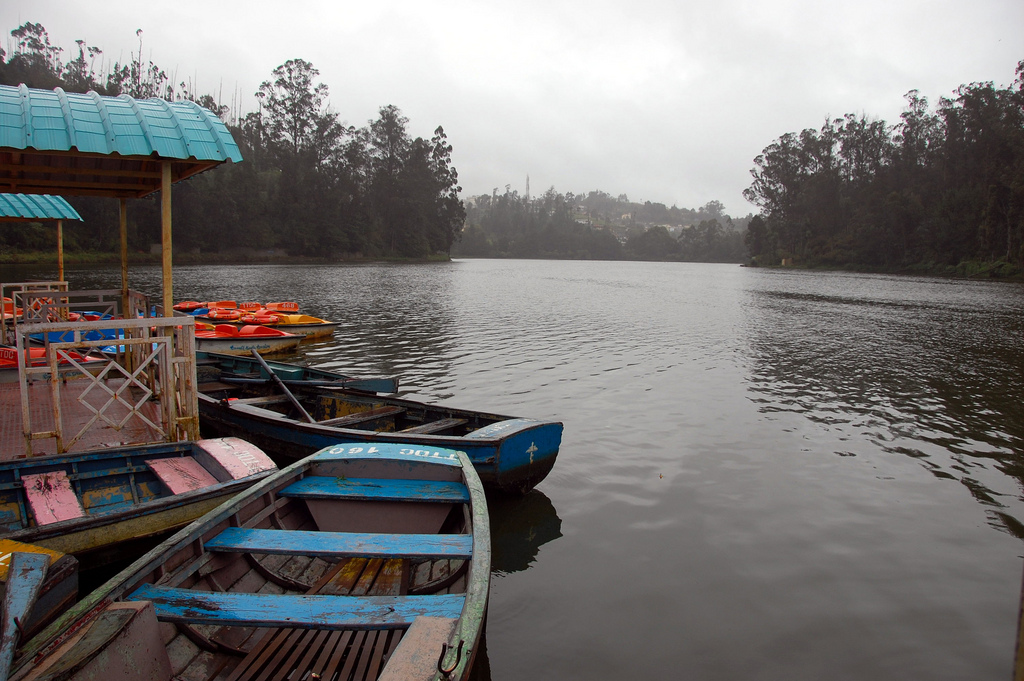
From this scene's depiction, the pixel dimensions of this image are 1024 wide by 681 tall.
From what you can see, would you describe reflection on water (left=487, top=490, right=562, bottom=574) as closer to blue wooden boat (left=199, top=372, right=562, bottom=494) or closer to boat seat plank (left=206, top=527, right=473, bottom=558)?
blue wooden boat (left=199, top=372, right=562, bottom=494)

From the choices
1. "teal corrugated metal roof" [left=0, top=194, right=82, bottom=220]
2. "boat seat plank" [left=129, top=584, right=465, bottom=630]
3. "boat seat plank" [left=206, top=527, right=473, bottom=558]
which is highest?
"teal corrugated metal roof" [left=0, top=194, right=82, bottom=220]

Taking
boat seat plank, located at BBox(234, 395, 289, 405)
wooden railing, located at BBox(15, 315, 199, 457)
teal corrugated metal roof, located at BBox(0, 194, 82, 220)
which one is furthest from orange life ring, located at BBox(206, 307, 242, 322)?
wooden railing, located at BBox(15, 315, 199, 457)

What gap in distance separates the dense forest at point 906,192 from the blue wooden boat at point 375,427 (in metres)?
61.9

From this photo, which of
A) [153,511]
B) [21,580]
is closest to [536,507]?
[153,511]

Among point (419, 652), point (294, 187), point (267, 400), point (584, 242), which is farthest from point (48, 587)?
point (584, 242)

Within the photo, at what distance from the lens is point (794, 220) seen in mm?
90750

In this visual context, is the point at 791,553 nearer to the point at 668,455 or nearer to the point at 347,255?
the point at 668,455

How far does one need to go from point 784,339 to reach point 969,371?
562 centimetres

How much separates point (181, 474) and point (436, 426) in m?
2.67

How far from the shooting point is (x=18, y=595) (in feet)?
9.70

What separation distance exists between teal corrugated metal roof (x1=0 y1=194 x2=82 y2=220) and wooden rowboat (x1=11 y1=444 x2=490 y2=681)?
11.8m

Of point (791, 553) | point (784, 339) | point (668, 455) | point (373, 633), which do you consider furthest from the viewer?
point (784, 339)

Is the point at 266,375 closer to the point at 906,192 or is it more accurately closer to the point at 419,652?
the point at 419,652

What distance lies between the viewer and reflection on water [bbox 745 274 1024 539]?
8.77 m
